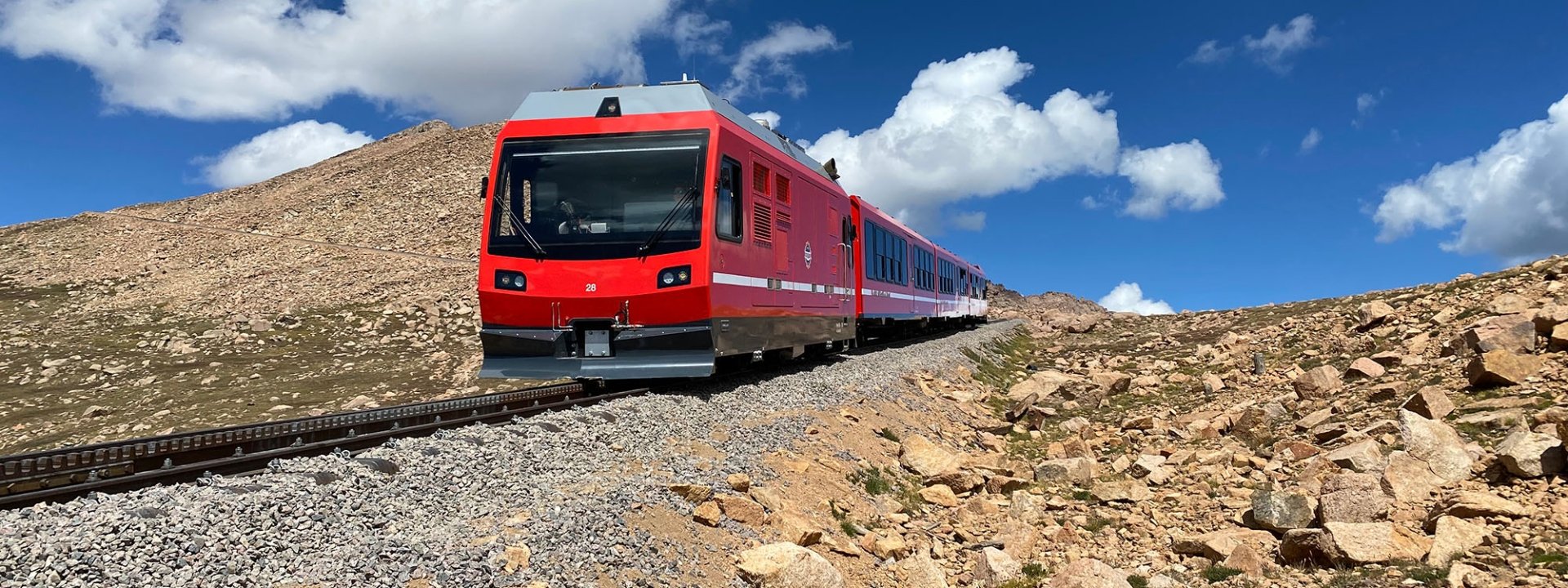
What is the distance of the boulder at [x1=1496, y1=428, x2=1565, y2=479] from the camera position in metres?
8.08

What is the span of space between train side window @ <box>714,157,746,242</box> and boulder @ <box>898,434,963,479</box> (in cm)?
336

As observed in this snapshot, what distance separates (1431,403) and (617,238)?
32.7ft

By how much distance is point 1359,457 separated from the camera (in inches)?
369

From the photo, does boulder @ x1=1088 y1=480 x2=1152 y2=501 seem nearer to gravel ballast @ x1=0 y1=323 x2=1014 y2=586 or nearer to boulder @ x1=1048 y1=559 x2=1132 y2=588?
boulder @ x1=1048 y1=559 x2=1132 y2=588

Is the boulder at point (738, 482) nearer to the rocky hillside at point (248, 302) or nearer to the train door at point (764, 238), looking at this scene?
the train door at point (764, 238)

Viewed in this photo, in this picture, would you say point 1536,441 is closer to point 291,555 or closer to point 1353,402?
point 1353,402

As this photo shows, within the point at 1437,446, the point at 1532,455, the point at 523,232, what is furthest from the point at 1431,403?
the point at 523,232

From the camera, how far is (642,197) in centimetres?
1100

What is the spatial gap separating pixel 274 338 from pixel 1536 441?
30936 mm

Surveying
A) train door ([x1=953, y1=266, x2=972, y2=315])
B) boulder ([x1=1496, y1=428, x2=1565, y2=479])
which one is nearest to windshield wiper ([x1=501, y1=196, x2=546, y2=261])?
boulder ([x1=1496, y1=428, x2=1565, y2=479])

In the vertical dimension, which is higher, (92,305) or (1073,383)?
(92,305)

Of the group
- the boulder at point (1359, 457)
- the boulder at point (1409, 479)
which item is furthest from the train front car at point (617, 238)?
the boulder at point (1409, 479)

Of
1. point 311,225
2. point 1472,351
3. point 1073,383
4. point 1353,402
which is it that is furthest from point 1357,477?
point 311,225

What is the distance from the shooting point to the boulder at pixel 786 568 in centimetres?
602
